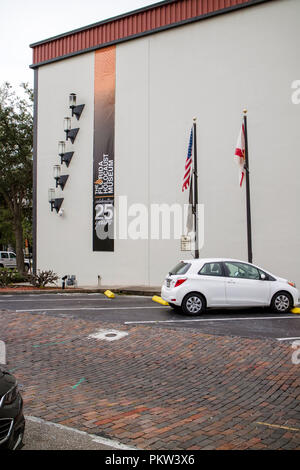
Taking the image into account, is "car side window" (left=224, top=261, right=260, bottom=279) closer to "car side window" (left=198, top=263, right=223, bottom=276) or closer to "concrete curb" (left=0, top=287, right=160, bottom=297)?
"car side window" (left=198, top=263, right=223, bottom=276)

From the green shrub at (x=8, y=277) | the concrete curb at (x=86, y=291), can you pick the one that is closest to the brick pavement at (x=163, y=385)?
the concrete curb at (x=86, y=291)

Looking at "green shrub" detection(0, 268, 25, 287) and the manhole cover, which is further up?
"green shrub" detection(0, 268, 25, 287)

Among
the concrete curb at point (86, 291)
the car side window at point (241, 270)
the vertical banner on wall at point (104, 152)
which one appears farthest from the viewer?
the vertical banner on wall at point (104, 152)

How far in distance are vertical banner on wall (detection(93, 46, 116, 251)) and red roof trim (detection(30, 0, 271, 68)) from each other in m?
0.98

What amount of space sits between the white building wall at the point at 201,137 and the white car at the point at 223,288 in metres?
6.19

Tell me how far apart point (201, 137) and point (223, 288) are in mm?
10274

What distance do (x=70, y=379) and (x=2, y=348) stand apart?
7.87ft

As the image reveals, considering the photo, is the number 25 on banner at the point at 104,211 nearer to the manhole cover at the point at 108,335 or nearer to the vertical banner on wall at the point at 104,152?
the vertical banner on wall at the point at 104,152

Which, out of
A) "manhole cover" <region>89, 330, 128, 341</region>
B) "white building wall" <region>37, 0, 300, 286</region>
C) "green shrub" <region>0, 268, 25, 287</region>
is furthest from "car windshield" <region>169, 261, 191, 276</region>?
"green shrub" <region>0, 268, 25, 287</region>

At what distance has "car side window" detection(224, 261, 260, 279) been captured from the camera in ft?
37.8

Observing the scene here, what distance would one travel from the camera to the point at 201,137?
19625 mm

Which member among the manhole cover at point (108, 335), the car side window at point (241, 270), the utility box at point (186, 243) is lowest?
the manhole cover at point (108, 335)

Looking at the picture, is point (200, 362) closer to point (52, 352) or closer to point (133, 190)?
point (52, 352)

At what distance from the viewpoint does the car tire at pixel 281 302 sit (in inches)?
457
